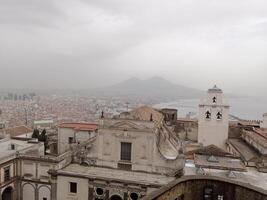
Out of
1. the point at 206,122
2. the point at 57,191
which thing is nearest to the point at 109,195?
the point at 57,191

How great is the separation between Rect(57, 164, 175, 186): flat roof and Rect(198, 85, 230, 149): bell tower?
51.5 ft

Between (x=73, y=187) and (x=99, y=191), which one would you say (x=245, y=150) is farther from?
(x=73, y=187)

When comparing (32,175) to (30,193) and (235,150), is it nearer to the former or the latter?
(30,193)

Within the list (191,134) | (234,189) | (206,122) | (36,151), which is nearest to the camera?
(234,189)

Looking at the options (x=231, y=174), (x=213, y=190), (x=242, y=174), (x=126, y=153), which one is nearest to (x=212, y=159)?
(x=242, y=174)

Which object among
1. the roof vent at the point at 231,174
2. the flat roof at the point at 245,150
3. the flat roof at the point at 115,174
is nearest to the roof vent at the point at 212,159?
the roof vent at the point at 231,174

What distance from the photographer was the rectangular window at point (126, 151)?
2403 cm

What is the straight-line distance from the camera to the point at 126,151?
79.0 ft

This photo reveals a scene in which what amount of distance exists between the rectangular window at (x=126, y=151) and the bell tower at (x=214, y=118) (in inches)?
599

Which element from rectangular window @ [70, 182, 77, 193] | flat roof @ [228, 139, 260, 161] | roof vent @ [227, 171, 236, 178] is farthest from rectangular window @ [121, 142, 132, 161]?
flat roof @ [228, 139, 260, 161]

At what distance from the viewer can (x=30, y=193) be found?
27.5 meters

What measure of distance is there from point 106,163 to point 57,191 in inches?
168

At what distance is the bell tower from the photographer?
119 feet

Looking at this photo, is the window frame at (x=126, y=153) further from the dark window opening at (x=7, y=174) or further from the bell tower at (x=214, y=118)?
the bell tower at (x=214, y=118)
